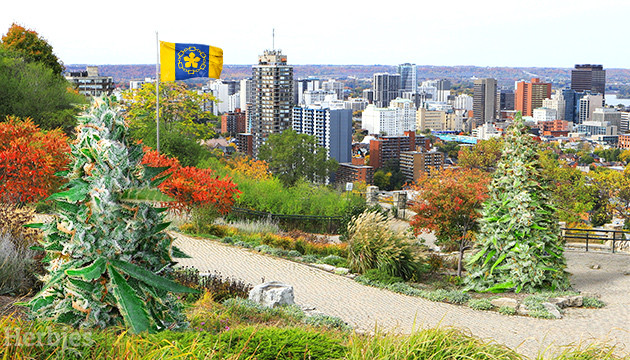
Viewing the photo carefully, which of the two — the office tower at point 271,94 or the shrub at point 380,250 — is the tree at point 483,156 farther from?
the office tower at point 271,94

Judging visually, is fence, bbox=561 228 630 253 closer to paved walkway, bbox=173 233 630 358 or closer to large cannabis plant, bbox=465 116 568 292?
paved walkway, bbox=173 233 630 358

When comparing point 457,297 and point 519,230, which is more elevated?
point 519,230

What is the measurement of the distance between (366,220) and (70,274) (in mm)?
8359

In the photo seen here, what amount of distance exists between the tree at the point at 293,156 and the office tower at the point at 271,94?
4386 centimetres

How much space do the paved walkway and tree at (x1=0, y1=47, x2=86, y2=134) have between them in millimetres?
10302

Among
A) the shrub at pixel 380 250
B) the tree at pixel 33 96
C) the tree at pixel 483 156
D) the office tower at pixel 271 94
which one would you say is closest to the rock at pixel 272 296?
the shrub at pixel 380 250

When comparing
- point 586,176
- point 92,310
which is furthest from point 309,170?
point 92,310

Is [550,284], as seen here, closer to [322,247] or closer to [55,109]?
[322,247]

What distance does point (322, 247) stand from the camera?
1426 cm

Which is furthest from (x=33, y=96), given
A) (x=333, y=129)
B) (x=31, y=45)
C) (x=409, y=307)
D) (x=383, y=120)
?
(x=383, y=120)

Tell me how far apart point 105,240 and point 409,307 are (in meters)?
6.13

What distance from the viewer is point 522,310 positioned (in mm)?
9492

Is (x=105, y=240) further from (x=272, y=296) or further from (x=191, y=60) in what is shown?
(x=191, y=60)

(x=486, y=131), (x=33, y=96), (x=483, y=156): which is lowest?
(x=486, y=131)
